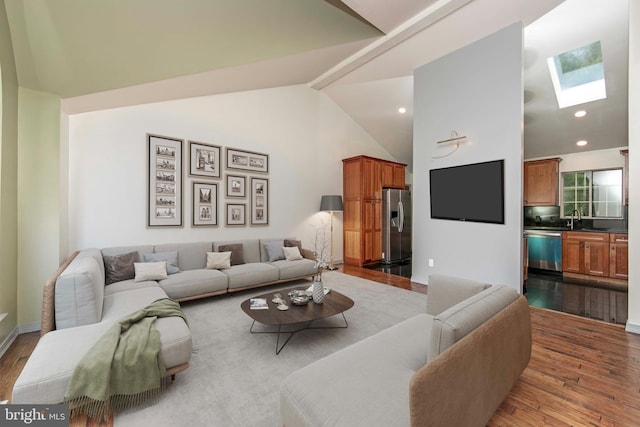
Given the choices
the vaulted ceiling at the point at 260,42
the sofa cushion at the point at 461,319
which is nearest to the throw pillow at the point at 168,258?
the vaulted ceiling at the point at 260,42

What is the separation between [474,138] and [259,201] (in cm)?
372

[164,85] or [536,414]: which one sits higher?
[164,85]

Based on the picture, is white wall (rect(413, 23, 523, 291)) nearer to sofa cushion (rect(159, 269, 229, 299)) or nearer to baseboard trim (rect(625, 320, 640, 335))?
baseboard trim (rect(625, 320, 640, 335))

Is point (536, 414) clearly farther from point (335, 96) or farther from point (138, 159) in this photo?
point (335, 96)

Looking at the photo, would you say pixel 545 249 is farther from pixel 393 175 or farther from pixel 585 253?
pixel 393 175

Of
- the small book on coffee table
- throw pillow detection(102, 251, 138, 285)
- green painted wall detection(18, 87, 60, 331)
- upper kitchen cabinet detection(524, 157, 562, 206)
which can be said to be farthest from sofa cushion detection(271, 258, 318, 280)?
upper kitchen cabinet detection(524, 157, 562, 206)

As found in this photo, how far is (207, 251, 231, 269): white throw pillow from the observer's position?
3.98 m

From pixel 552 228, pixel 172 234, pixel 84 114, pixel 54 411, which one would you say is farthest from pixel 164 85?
pixel 552 228

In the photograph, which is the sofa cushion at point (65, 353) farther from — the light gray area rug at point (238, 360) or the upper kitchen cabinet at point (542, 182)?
the upper kitchen cabinet at point (542, 182)

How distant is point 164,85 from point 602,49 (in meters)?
5.72

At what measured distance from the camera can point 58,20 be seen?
2.28 m

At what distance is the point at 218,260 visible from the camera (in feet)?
13.2

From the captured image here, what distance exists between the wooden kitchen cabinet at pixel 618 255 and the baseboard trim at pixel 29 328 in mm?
7963

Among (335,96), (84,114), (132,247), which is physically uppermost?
(335,96)
